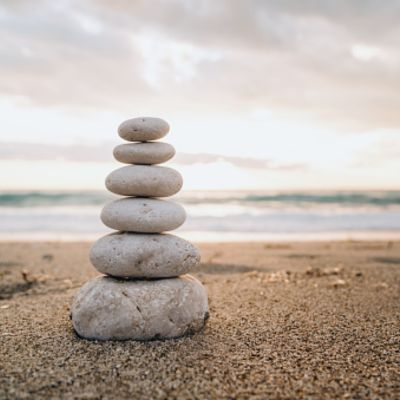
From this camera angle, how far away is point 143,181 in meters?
6.09

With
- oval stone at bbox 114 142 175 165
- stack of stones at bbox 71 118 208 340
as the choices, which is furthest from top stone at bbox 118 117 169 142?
oval stone at bbox 114 142 175 165

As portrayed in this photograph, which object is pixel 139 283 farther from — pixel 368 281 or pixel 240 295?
pixel 368 281

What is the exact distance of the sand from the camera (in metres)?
4.25

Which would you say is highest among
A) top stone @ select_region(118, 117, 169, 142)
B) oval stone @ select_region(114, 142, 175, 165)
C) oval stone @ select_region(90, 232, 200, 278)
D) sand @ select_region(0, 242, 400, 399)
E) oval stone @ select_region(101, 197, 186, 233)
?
top stone @ select_region(118, 117, 169, 142)

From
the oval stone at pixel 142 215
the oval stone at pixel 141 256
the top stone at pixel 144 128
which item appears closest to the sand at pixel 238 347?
the oval stone at pixel 141 256

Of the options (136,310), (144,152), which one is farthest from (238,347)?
(144,152)

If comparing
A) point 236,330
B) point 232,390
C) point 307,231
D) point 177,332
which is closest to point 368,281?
point 236,330

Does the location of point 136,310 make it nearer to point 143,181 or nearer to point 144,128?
point 143,181

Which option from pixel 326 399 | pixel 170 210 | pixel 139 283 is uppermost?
pixel 170 210

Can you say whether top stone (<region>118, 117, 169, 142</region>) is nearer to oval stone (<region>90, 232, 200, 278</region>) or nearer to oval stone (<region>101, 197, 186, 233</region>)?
oval stone (<region>101, 197, 186, 233</region>)

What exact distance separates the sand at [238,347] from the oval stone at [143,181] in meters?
1.99

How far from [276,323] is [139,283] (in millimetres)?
2025

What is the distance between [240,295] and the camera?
803 cm

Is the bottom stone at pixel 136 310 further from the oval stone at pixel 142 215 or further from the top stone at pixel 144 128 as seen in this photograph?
the top stone at pixel 144 128
